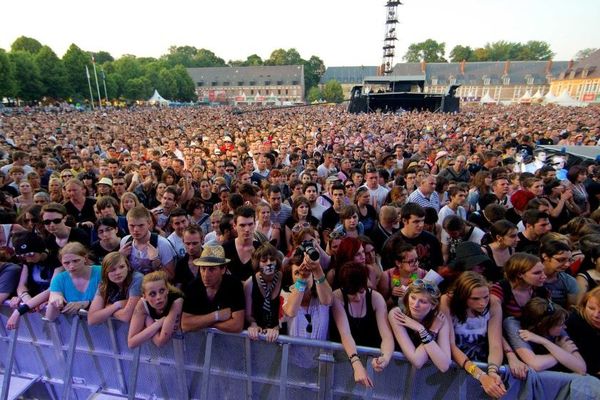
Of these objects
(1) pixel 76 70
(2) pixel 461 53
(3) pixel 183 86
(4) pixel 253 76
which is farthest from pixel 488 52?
(1) pixel 76 70

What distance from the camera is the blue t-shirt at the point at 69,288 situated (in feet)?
9.43

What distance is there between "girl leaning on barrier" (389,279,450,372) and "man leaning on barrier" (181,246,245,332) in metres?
1.19

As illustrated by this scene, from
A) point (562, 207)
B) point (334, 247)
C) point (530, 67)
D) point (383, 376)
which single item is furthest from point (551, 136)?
point (530, 67)

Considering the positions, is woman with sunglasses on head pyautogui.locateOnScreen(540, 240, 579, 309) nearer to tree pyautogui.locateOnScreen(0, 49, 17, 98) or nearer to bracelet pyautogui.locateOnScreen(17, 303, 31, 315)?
bracelet pyautogui.locateOnScreen(17, 303, 31, 315)

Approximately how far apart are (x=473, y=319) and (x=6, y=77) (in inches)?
2296

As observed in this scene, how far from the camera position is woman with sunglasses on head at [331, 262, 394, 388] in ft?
8.00

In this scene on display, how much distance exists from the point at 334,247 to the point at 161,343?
6.14 feet

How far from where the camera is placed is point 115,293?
2820 millimetres

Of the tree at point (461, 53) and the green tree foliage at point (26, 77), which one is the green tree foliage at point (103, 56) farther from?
the tree at point (461, 53)

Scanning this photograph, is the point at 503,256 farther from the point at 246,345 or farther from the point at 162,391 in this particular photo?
the point at 162,391

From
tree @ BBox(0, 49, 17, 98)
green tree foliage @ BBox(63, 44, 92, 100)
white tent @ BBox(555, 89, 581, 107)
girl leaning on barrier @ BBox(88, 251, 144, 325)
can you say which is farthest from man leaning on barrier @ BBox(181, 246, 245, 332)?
green tree foliage @ BBox(63, 44, 92, 100)

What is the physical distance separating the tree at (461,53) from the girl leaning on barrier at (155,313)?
120 meters

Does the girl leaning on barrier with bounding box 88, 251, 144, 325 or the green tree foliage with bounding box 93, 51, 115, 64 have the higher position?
the green tree foliage with bounding box 93, 51, 115, 64

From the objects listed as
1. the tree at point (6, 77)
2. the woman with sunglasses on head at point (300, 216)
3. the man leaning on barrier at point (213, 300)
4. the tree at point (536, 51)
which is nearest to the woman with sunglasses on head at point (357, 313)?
the man leaning on barrier at point (213, 300)
